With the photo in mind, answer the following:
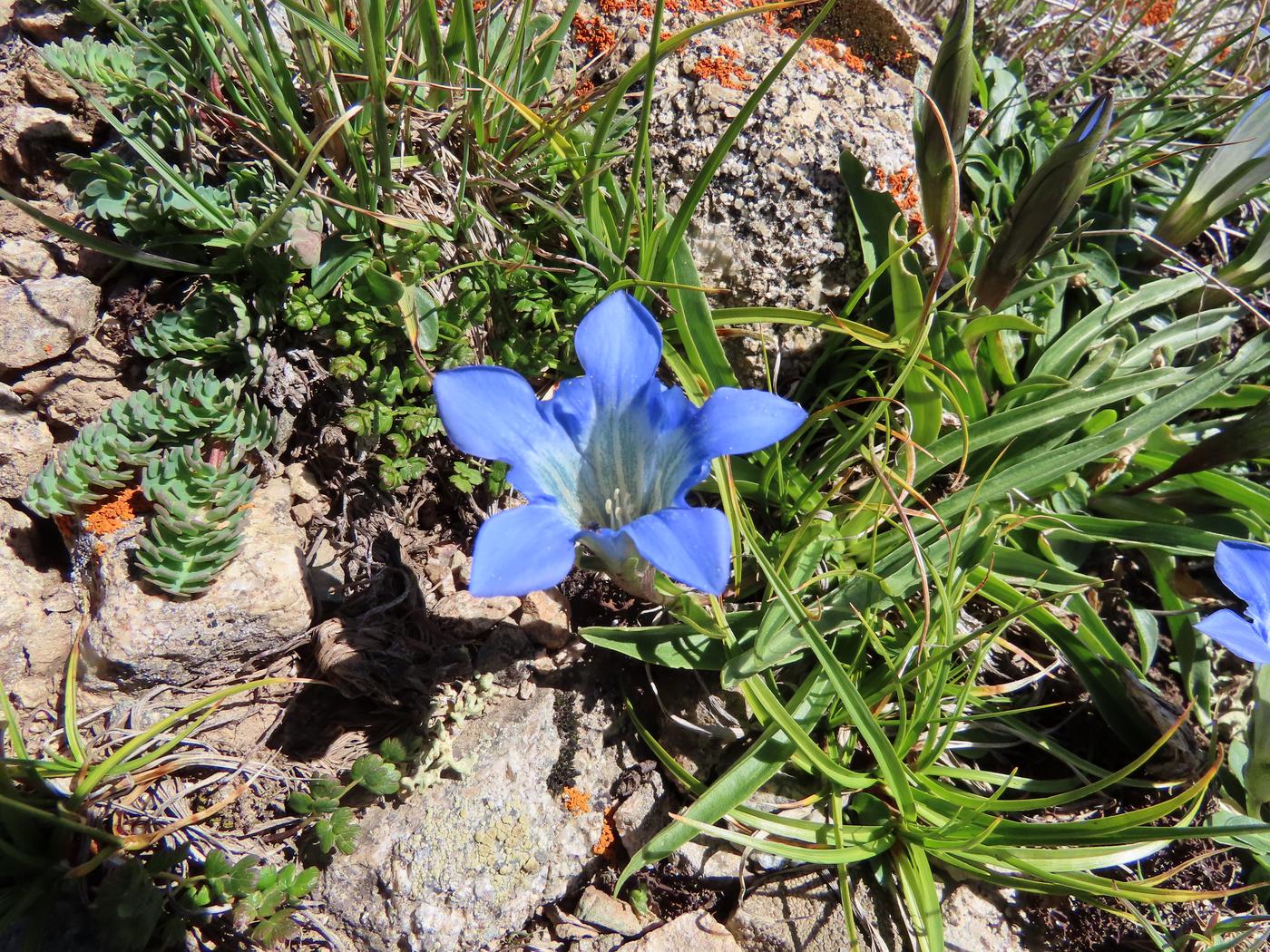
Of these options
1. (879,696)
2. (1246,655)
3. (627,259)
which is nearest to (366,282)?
(627,259)

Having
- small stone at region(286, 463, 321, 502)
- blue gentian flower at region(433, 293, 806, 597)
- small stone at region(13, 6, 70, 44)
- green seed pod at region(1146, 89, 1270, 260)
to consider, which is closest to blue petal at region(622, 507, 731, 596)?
blue gentian flower at region(433, 293, 806, 597)

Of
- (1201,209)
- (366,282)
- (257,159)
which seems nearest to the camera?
(366,282)

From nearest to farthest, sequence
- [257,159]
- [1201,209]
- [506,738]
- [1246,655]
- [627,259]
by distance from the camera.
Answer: [1246,655] < [506,738] < [257,159] < [627,259] < [1201,209]

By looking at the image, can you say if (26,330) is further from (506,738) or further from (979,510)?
(979,510)

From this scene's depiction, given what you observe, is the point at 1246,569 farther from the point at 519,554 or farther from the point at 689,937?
the point at 519,554

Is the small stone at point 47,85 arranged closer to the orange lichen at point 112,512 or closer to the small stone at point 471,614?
the orange lichen at point 112,512

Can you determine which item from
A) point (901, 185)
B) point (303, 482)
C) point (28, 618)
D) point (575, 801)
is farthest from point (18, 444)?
point (901, 185)

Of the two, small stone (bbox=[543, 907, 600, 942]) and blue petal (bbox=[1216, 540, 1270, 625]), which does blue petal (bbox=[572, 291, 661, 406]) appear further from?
blue petal (bbox=[1216, 540, 1270, 625])
